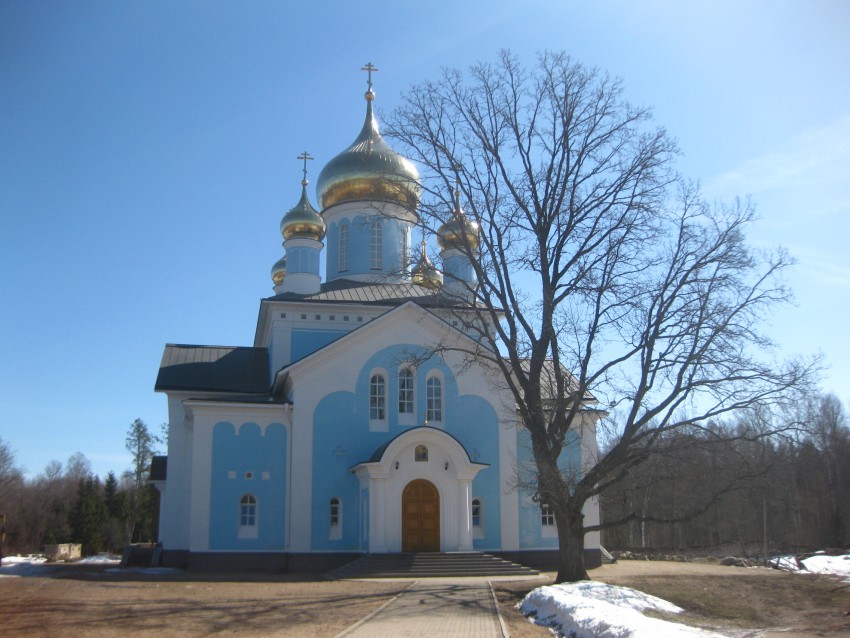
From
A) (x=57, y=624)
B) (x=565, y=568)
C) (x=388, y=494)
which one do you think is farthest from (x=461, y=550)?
(x=57, y=624)

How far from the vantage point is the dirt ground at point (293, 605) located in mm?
11133

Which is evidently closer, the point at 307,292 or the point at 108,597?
the point at 108,597

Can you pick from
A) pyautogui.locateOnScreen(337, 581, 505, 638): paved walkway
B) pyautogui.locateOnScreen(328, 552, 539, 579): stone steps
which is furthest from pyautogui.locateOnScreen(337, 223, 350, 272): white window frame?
pyautogui.locateOnScreen(337, 581, 505, 638): paved walkway

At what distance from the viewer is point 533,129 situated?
17.2 metres

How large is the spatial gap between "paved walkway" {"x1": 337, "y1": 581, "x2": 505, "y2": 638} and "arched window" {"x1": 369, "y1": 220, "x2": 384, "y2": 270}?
46.6 feet

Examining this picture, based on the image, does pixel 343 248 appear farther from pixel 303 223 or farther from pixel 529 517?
pixel 529 517

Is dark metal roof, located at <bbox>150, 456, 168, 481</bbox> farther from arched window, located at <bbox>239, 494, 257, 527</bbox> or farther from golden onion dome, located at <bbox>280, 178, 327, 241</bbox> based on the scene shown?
golden onion dome, located at <bbox>280, 178, 327, 241</bbox>

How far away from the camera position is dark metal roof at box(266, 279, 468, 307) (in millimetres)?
26078

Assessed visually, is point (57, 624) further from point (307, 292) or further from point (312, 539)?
point (307, 292)

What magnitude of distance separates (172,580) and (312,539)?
476 cm

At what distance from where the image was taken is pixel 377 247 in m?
28.9

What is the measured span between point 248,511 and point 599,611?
13869mm

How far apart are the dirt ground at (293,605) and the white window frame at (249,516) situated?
14.0 feet

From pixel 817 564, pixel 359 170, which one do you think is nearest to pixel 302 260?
pixel 359 170
